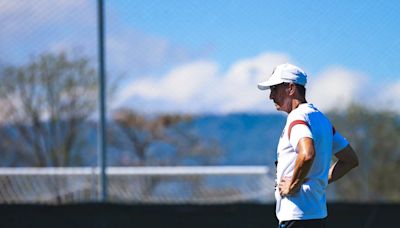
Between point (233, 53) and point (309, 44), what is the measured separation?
0.61 metres

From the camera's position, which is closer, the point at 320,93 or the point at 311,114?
the point at 311,114

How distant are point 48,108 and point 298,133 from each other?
158 inches

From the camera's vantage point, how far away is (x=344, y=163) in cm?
436

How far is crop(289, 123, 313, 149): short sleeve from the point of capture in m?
3.82

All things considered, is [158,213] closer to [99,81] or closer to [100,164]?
[100,164]

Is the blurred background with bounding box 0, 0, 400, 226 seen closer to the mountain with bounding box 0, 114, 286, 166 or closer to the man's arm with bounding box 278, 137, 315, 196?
the mountain with bounding box 0, 114, 286, 166

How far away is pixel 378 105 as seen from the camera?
757 cm

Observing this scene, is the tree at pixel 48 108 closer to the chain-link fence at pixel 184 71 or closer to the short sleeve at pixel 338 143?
the chain-link fence at pixel 184 71

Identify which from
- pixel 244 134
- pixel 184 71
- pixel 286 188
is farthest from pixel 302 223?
pixel 244 134

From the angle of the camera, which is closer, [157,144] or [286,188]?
[286,188]

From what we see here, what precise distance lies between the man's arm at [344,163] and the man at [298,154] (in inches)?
10.4

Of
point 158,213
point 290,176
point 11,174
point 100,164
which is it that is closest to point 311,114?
point 290,176

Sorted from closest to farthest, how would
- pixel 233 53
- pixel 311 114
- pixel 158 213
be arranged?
pixel 311 114 < pixel 158 213 < pixel 233 53

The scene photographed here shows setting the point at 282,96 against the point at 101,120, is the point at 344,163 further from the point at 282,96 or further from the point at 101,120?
the point at 101,120
